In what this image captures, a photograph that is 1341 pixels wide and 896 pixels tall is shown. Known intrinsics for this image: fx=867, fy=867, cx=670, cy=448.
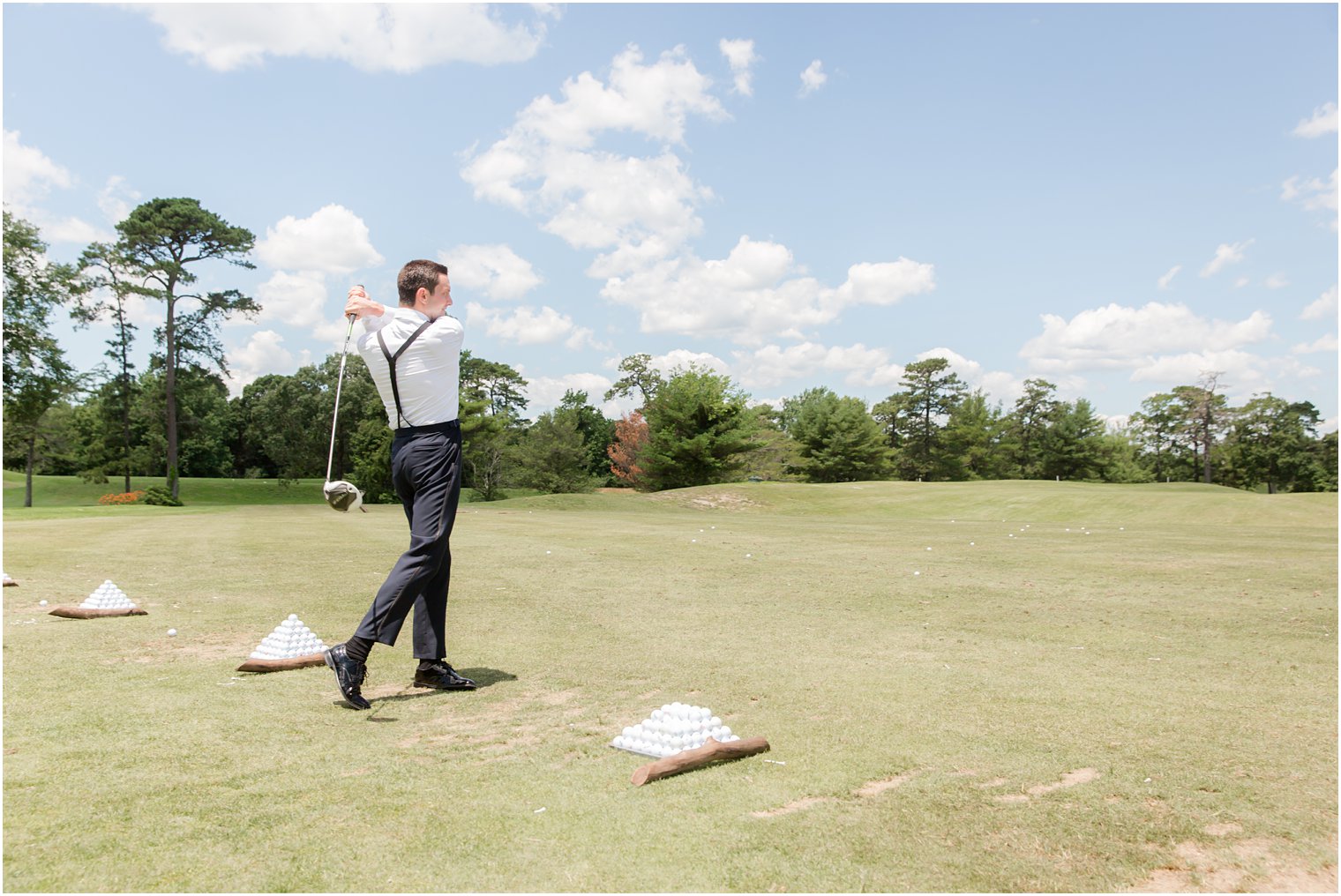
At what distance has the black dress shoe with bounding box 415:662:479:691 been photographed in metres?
6.07

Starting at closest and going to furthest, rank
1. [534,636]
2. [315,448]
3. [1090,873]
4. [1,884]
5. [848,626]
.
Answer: [1,884] → [1090,873] → [534,636] → [848,626] → [315,448]

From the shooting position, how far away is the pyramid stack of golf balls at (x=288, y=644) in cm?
654

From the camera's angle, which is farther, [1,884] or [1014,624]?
[1014,624]

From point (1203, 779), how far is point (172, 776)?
16.0 feet

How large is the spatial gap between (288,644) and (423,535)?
5.22 ft

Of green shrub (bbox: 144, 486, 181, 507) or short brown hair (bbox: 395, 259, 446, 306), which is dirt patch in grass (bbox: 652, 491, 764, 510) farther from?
short brown hair (bbox: 395, 259, 446, 306)

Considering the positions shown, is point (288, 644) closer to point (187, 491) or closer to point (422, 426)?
point (422, 426)

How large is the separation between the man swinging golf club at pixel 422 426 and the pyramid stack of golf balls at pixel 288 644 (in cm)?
85

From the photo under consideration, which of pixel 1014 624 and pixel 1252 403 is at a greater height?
pixel 1252 403

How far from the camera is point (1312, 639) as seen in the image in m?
8.17

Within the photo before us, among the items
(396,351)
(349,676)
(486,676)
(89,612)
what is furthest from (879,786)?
(89,612)

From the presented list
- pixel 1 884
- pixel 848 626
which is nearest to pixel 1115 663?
pixel 848 626

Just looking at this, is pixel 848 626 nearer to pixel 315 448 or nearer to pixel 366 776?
pixel 366 776

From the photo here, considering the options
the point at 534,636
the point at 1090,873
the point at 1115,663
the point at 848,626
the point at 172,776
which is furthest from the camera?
the point at 848,626
